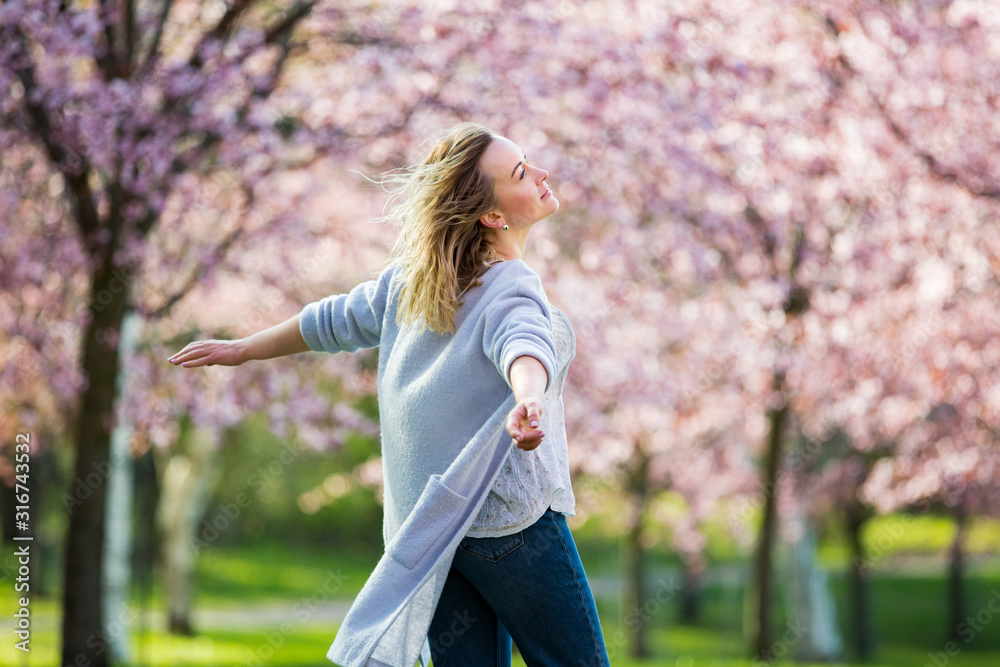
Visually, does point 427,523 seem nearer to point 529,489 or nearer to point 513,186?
point 529,489

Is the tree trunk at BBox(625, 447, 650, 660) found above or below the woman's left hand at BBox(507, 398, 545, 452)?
below

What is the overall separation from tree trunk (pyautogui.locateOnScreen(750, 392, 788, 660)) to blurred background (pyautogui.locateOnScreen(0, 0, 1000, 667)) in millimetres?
41

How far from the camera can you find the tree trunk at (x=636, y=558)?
39.8 feet

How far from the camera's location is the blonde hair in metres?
2.20

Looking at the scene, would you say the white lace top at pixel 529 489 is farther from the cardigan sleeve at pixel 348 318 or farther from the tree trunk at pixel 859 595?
the tree trunk at pixel 859 595

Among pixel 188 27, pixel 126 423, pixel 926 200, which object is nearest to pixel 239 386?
pixel 126 423

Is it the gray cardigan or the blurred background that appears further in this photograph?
the blurred background

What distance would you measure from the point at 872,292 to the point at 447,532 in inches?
271

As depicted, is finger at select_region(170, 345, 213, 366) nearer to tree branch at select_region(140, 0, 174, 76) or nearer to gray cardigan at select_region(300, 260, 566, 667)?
gray cardigan at select_region(300, 260, 566, 667)

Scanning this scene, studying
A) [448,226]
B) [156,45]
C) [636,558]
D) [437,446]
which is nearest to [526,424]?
[437,446]

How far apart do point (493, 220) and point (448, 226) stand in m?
0.10

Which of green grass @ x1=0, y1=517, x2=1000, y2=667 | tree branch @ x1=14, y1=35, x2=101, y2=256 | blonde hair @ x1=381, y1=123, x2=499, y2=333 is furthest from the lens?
green grass @ x1=0, y1=517, x2=1000, y2=667

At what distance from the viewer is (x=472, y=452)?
2.08 metres

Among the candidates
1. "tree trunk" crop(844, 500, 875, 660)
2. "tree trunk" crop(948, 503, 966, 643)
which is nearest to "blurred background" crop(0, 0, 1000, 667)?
"tree trunk" crop(844, 500, 875, 660)
